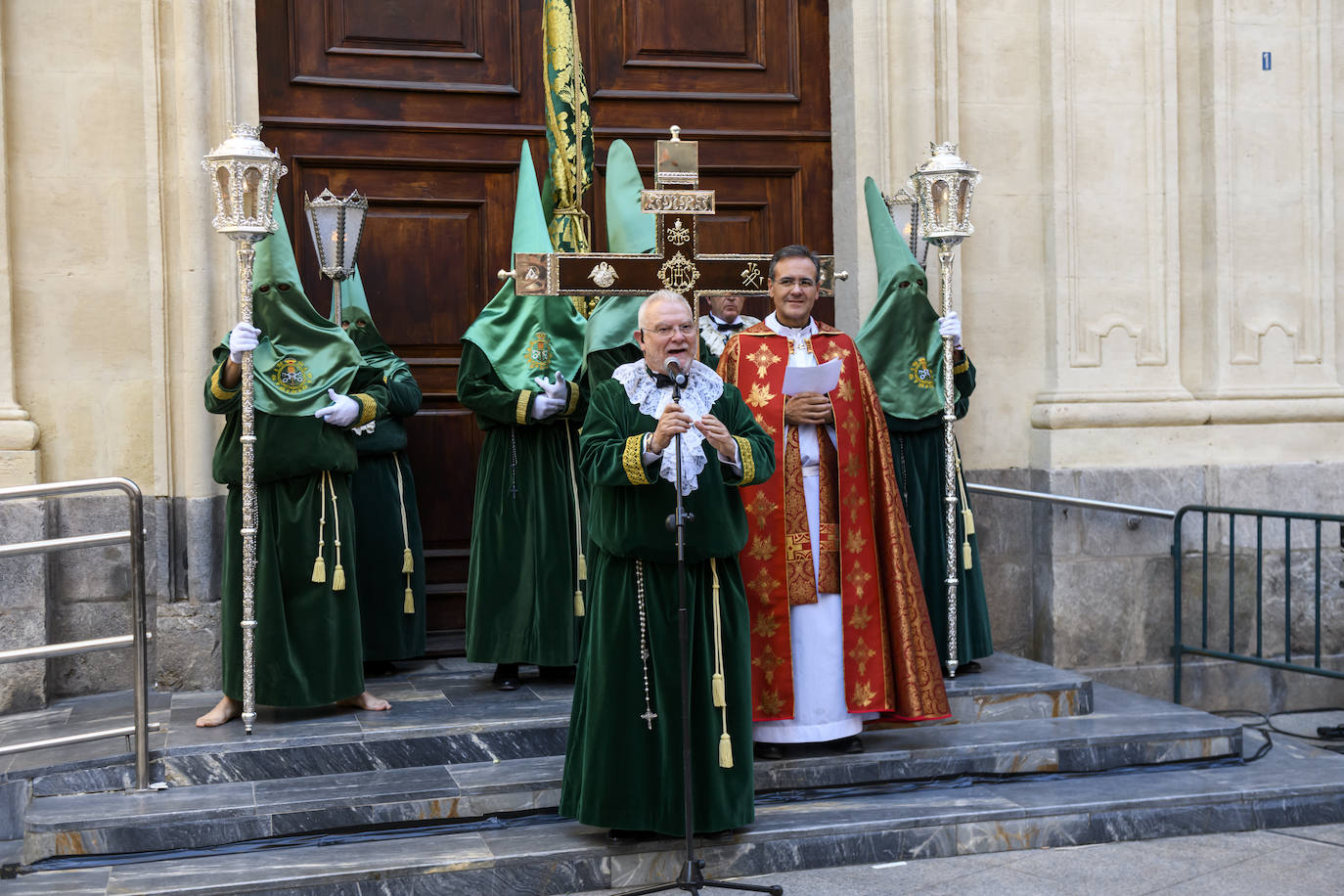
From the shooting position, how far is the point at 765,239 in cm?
820

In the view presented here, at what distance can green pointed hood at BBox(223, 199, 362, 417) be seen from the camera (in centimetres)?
598

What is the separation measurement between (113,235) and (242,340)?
1.46 meters

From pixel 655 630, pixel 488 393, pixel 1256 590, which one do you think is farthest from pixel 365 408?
pixel 1256 590

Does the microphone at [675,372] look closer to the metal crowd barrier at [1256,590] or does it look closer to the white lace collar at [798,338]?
the white lace collar at [798,338]

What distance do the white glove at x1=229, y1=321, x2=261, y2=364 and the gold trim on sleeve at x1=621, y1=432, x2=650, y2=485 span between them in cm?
187

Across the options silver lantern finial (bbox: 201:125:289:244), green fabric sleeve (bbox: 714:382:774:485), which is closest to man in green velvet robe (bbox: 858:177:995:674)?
green fabric sleeve (bbox: 714:382:774:485)

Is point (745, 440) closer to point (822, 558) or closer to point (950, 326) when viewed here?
point (822, 558)

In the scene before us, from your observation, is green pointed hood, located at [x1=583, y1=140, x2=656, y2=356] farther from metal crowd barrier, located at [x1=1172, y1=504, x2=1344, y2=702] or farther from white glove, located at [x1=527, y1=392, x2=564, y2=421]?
metal crowd barrier, located at [x1=1172, y1=504, x2=1344, y2=702]

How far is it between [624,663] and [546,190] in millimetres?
2808

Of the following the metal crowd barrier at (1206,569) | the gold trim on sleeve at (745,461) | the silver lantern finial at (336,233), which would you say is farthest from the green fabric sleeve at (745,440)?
the metal crowd barrier at (1206,569)

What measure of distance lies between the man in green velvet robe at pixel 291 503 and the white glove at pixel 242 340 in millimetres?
15

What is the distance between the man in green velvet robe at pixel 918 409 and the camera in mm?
6754

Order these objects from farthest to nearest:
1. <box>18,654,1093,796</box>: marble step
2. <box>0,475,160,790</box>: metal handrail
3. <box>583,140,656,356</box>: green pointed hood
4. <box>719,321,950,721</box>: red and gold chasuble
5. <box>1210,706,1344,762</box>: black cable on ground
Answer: <box>1210,706,1344,762</box>: black cable on ground < <box>583,140,656,356</box>: green pointed hood < <box>719,321,950,721</box>: red and gold chasuble < <box>18,654,1093,796</box>: marble step < <box>0,475,160,790</box>: metal handrail

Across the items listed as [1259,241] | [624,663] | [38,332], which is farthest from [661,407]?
[1259,241]
